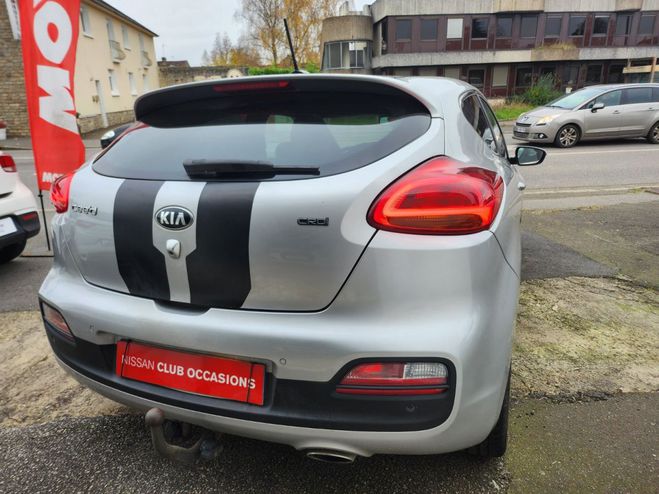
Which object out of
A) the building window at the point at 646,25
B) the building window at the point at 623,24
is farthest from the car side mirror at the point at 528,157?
the building window at the point at 646,25

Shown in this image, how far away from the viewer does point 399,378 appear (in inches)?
56.8

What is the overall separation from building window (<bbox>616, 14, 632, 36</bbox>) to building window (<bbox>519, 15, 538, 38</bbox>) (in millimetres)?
5916

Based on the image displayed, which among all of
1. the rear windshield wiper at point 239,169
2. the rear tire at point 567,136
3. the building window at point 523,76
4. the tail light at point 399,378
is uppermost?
the building window at point 523,76

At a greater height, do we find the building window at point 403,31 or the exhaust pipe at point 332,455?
the building window at point 403,31

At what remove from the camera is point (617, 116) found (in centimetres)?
1321

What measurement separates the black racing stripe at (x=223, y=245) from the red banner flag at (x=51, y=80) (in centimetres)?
352

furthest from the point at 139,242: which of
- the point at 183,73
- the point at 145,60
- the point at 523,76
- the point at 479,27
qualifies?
the point at 183,73

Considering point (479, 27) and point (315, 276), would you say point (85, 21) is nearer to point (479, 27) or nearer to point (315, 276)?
point (479, 27)

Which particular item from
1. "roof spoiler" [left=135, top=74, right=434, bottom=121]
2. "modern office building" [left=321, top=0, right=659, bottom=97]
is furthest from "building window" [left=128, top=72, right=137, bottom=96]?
"roof spoiler" [left=135, top=74, right=434, bottom=121]

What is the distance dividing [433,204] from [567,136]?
1357cm

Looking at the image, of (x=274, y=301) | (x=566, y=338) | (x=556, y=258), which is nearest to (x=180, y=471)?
(x=274, y=301)

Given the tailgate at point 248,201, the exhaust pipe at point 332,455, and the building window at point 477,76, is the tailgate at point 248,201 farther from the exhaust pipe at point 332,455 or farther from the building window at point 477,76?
the building window at point 477,76

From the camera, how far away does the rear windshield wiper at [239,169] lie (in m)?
1.54

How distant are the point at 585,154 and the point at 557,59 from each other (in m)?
27.8
